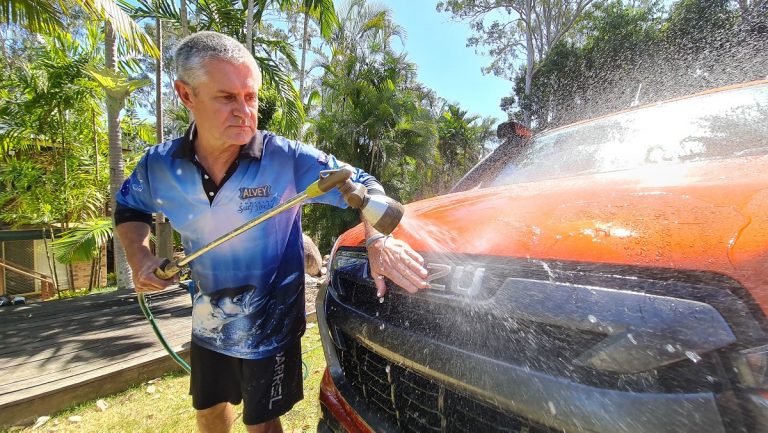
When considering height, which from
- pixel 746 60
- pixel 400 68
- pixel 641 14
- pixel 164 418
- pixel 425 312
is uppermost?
pixel 641 14

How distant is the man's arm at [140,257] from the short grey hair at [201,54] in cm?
74

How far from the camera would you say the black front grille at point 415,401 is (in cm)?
101

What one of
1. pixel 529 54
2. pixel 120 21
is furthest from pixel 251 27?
pixel 529 54

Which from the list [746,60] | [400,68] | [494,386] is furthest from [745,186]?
[400,68]

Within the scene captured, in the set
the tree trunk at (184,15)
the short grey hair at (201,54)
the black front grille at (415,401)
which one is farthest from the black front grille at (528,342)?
the tree trunk at (184,15)

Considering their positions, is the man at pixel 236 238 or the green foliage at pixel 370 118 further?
the green foliage at pixel 370 118

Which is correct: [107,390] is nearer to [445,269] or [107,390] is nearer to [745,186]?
[445,269]

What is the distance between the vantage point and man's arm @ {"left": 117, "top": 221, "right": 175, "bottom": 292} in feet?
5.45

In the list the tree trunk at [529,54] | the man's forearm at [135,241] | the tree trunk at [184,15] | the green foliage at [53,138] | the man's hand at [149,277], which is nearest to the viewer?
the man's hand at [149,277]

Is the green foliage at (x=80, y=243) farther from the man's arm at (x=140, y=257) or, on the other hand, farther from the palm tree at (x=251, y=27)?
the man's arm at (x=140, y=257)

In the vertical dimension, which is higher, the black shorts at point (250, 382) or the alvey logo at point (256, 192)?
the alvey logo at point (256, 192)

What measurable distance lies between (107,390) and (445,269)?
3396 mm

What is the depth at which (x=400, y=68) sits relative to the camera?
1683 cm

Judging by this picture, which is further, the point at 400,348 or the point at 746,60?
the point at 746,60
